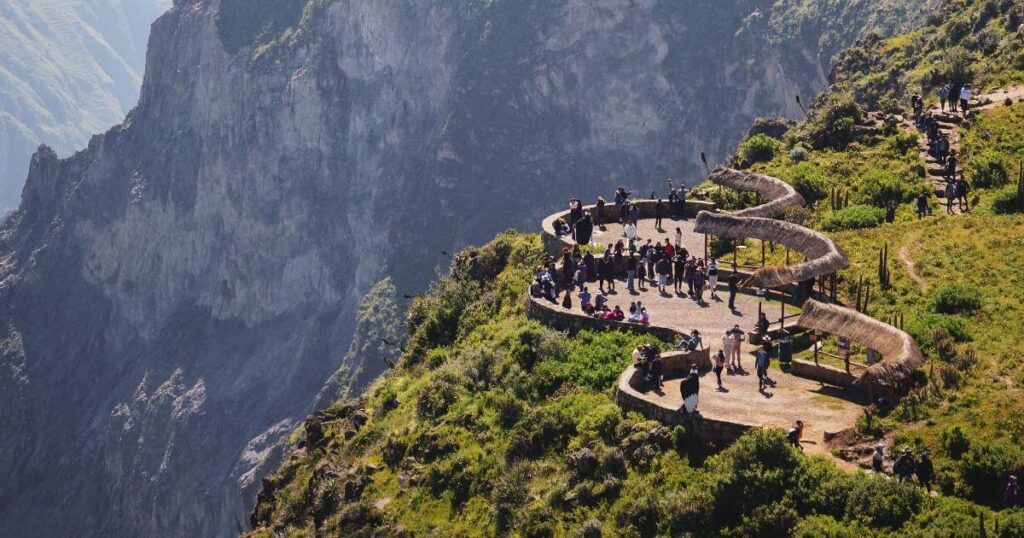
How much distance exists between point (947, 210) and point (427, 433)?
84.0 ft

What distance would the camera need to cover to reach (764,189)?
59.0 meters

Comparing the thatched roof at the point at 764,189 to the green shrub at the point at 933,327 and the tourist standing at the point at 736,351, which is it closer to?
the green shrub at the point at 933,327

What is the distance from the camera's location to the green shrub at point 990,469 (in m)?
30.5

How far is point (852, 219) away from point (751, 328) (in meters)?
12.9

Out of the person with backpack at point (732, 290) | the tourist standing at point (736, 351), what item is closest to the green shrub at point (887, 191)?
the person with backpack at point (732, 290)

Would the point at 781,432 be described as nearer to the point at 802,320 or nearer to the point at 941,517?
the point at 941,517

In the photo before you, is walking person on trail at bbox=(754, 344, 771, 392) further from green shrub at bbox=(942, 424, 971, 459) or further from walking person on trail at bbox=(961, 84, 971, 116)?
walking person on trail at bbox=(961, 84, 971, 116)

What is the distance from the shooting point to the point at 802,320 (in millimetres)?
40250

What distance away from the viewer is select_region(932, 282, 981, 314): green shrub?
4344 cm

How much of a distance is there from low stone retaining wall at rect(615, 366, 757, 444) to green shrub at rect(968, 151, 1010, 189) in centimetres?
2667

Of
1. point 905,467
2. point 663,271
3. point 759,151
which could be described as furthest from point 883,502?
point 759,151

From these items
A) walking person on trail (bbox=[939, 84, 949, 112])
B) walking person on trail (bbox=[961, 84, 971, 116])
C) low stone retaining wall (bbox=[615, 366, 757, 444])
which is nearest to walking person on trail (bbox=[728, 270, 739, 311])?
low stone retaining wall (bbox=[615, 366, 757, 444])

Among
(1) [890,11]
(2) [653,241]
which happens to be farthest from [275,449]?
(2) [653,241]

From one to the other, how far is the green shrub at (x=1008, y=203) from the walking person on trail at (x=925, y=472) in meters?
25.5
